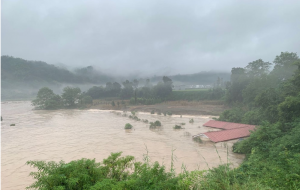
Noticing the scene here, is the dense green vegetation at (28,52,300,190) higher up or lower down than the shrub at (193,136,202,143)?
higher up

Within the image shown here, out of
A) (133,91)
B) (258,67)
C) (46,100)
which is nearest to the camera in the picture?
(258,67)

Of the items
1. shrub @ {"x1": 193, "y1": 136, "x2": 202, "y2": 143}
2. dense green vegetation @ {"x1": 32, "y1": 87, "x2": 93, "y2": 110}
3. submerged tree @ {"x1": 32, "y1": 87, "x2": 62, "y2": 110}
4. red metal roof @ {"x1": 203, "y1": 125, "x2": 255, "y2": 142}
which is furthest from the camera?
dense green vegetation @ {"x1": 32, "y1": 87, "x2": 93, "y2": 110}

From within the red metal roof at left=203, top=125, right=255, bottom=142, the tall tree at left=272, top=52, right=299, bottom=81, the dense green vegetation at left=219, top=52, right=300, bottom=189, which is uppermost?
the tall tree at left=272, top=52, right=299, bottom=81

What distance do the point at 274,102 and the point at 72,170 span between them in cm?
1393

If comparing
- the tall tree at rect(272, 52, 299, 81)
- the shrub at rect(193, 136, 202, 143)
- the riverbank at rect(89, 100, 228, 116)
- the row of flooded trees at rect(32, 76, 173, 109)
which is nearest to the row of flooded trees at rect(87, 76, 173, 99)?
the row of flooded trees at rect(32, 76, 173, 109)

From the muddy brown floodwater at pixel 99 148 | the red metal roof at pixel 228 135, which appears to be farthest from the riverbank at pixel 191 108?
the red metal roof at pixel 228 135

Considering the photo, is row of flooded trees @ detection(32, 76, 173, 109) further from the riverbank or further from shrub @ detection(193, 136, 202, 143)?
shrub @ detection(193, 136, 202, 143)

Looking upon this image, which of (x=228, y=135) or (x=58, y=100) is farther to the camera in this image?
(x=58, y=100)

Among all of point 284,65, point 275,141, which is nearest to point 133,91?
point 284,65

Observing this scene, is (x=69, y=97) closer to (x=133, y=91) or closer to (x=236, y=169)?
(x=133, y=91)

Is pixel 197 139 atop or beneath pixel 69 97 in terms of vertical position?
beneath

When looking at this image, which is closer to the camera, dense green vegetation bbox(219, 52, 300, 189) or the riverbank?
dense green vegetation bbox(219, 52, 300, 189)

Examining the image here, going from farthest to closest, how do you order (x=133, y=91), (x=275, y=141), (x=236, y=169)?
(x=133, y=91) → (x=275, y=141) → (x=236, y=169)

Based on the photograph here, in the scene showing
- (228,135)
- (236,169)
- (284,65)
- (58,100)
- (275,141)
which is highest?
(284,65)
